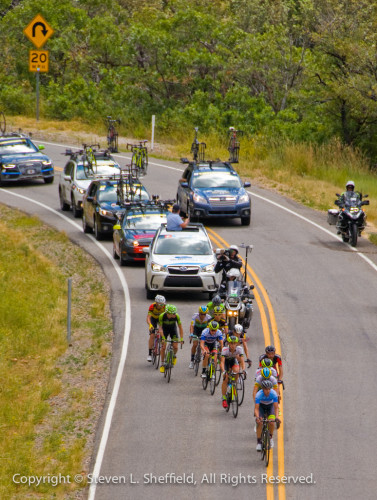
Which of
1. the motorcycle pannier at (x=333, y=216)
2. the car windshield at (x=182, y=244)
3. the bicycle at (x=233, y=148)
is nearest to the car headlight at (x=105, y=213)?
the car windshield at (x=182, y=244)

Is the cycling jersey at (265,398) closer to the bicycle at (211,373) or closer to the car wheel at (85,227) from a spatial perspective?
the bicycle at (211,373)

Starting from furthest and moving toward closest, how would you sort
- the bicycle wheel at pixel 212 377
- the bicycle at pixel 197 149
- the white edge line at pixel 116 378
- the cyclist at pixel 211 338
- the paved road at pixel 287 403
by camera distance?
the bicycle at pixel 197 149, the bicycle wheel at pixel 212 377, the cyclist at pixel 211 338, the white edge line at pixel 116 378, the paved road at pixel 287 403

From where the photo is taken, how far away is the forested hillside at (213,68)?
4728 centimetres

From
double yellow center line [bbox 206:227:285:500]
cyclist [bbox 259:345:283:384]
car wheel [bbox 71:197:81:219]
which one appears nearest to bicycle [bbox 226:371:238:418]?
cyclist [bbox 259:345:283:384]

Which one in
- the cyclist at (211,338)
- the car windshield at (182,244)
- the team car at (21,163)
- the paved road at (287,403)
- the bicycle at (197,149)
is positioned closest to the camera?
the paved road at (287,403)

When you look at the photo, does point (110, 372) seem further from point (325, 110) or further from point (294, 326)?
point (325, 110)

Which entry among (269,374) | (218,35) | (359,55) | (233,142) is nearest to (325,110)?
(359,55)

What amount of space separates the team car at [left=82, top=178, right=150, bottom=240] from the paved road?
6.16 feet

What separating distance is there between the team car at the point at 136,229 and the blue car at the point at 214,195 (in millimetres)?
3428

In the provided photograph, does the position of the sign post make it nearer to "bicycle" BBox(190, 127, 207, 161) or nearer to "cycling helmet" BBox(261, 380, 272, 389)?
"bicycle" BBox(190, 127, 207, 161)

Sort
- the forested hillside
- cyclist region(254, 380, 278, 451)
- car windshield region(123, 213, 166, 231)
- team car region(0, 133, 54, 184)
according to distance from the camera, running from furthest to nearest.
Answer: the forested hillside → team car region(0, 133, 54, 184) → car windshield region(123, 213, 166, 231) → cyclist region(254, 380, 278, 451)

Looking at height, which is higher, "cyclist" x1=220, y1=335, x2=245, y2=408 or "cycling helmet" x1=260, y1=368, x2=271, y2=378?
"cycling helmet" x1=260, y1=368, x2=271, y2=378

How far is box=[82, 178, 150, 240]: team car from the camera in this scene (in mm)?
30078

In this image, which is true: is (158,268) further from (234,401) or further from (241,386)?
(234,401)
